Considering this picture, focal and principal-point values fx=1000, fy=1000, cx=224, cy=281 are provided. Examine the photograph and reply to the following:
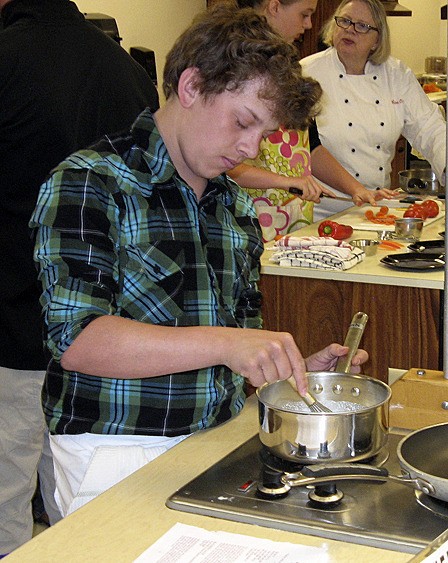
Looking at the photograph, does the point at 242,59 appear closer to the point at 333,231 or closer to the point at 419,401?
the point at 419,401

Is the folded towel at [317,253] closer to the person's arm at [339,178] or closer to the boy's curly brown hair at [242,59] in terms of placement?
the person's arm at [339,178]

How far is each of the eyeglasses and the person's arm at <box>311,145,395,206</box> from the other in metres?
0.49

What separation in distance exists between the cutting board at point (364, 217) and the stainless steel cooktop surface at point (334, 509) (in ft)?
6.77

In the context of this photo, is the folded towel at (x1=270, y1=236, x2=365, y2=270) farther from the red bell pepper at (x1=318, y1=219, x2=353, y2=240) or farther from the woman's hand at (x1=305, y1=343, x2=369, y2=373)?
the woman's hand at (x1=305, y1=343, x2=369, y2=373)

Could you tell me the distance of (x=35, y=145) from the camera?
2.39 meters

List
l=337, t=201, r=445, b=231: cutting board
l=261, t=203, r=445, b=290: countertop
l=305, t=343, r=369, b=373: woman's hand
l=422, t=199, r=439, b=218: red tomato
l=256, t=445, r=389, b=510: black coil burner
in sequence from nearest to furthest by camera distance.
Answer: l=256, t=445, r=389, b=510: black coil burner → l=305, t=343, r=369, b=373: woman's hand → l=261, t=203, r=445, b=290: countertop → l=337, t=201, r=445, b=231: cutting board → l=422, t=199, r=439, b=218: red tomato

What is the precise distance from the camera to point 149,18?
5027 millimetres

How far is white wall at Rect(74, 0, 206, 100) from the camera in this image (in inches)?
185

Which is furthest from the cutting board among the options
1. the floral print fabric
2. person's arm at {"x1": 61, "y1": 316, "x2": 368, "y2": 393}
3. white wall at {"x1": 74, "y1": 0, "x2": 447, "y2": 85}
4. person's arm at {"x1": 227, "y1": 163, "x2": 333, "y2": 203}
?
person's arm at {"x1": 61, "y1": 316, "x2": 368, "y2": 393}

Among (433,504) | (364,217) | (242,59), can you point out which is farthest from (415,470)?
(364,217)

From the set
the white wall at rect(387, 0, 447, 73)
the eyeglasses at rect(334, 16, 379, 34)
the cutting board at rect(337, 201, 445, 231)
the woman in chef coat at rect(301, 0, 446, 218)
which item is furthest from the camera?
the white wall at rect(387, 0, 447, 73)

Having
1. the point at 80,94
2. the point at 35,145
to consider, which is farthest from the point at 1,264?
the point at 80,94

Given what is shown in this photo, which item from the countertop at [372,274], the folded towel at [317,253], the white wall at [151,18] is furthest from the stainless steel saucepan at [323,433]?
the white wall at [151,18]

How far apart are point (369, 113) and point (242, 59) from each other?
2691 millimetres
